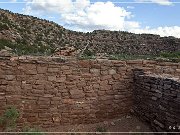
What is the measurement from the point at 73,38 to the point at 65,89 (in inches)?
747

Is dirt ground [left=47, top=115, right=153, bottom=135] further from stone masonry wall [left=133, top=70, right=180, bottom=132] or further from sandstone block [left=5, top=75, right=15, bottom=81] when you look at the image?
sandstone block [left=5, top=75, right=15, bottom=81]

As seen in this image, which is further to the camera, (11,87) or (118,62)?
(118,62)

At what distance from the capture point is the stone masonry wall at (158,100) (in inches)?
285


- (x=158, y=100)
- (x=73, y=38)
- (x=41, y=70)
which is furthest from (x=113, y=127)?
(x=73, y=38)

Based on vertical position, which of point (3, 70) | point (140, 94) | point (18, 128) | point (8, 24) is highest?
point (8, 24)

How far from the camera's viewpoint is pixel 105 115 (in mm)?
8820

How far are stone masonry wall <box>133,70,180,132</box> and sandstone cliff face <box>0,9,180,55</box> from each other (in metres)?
13.6

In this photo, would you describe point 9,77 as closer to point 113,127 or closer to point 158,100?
point 113,127

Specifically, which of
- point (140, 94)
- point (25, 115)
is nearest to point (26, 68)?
point (25, 115)

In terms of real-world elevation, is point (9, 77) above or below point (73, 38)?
below

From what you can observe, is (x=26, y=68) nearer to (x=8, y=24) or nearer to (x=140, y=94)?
(x=140, y=94)

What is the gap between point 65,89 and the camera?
27.5 feet

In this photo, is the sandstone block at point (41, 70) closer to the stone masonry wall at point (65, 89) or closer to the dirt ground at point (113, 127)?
the stone masonry wall at point (65, 89)

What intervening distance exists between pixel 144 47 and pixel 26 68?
1804 cm
